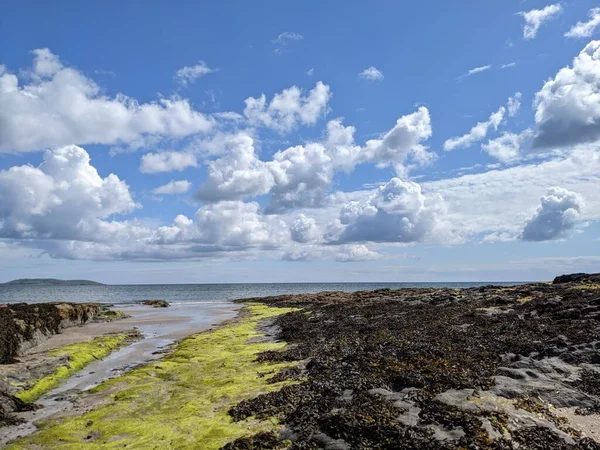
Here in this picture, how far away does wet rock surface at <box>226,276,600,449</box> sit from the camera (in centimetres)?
874


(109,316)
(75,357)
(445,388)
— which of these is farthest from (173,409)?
(109,316)

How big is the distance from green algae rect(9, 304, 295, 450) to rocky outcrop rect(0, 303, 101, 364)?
28.4 ft

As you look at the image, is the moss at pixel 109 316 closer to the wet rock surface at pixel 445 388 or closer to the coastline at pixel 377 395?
the coastline at pixel 377 395

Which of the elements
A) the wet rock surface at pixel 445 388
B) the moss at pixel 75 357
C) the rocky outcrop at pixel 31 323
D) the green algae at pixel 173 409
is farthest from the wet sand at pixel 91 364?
the wet rock surface at pixel 445 388

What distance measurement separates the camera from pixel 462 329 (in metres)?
20.8

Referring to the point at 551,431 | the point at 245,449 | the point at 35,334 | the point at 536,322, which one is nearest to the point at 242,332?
the point at 35,334

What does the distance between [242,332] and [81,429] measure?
1935 cm

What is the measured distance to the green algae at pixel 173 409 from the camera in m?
10.7

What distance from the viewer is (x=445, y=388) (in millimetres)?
11336

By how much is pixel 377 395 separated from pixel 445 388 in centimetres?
187

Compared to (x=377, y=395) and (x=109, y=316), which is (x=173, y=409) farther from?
(x=109, y=316)

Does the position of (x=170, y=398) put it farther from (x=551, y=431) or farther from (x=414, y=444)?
(x=551, y=431)

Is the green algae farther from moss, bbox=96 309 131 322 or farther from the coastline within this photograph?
moss, bbox=96 309 131 322

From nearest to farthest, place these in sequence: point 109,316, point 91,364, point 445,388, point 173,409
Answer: point 445,388, point 173,409, point 91,364, point 109,316
